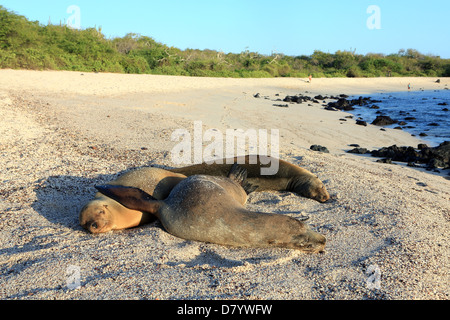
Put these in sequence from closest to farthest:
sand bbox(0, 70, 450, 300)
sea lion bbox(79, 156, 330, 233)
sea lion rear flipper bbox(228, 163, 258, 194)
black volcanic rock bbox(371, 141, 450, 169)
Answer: sand bbox(0, 70, 450, 300)
sea lion bbox(79, 156, 330, 233)
sea lion rear flipper bbox(228, 163, 258, 194)
black volcanic rock bbox(371, 141, 450, 169)

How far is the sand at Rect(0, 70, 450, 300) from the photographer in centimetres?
301

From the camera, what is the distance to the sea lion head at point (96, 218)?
13.2 feet

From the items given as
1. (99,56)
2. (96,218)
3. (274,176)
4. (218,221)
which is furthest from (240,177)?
(99,56)

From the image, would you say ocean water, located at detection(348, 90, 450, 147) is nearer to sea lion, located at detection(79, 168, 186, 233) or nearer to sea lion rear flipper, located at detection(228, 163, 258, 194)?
sea lion rear flipper, located at detection(228, 163, 258, 194)

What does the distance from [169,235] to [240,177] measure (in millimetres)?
1688

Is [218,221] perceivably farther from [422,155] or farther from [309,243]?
[422,155]

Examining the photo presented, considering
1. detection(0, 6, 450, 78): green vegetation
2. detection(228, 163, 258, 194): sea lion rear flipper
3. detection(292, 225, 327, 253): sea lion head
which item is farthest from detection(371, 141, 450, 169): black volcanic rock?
detection(0, 6, 450, 78): green vegetation

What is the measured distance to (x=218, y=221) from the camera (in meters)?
3.82

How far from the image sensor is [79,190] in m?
5.44

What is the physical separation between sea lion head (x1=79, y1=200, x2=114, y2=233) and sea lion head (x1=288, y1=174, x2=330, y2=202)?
2.88m

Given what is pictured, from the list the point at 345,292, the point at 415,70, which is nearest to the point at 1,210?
the point at 345,292

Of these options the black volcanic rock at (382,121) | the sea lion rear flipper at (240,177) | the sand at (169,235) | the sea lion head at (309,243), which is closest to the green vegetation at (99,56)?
the sand at (169,235)

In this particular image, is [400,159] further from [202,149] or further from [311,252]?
[311,252]
